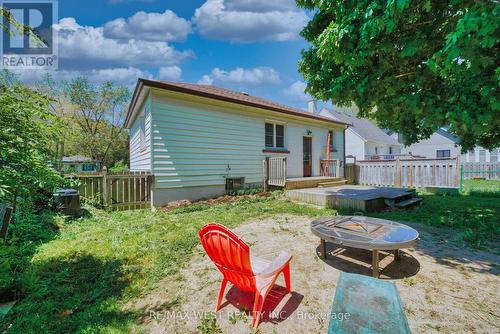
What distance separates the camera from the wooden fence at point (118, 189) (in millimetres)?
7012

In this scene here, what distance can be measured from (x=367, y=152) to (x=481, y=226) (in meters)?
19.7

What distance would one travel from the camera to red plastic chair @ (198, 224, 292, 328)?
196cm

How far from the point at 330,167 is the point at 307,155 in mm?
1556

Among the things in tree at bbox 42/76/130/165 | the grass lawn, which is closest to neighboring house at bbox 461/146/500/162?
the grass lawn

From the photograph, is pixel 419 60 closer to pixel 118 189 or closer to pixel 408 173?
pixel 408 173

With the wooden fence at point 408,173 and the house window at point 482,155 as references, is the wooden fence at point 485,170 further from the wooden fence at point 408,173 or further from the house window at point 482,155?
the wooden fence at point 408,173

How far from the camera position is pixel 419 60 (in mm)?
4527

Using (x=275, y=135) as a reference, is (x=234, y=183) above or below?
below

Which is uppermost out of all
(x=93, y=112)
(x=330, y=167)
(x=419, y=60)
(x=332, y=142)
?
(x=93, y=112)

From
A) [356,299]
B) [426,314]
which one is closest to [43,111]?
[356,299]

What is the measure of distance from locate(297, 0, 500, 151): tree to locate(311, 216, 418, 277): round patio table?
6.33 ft

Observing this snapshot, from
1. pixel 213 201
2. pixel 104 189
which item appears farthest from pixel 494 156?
pixel 104 189

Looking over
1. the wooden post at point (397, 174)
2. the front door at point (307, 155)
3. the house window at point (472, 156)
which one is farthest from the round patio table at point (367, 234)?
the house window at point (472, 156)

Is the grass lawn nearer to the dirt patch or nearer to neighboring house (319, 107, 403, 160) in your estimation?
the dirt patch
